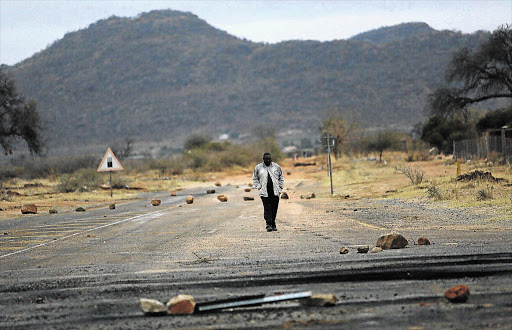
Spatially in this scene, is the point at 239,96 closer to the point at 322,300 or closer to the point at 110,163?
the point at 110,163

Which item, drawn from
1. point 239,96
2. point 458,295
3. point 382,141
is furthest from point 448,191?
point 239,96

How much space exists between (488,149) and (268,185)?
31.4 m

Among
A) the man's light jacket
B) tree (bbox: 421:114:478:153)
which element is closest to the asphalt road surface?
the man's light jacket

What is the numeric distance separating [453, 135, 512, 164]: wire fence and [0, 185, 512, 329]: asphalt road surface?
72.9ft

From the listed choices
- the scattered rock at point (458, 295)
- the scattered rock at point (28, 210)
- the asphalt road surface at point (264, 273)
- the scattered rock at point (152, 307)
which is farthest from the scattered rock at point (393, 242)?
the scattered rock at point (28, 210)

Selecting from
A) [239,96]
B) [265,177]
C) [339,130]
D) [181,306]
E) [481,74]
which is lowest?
[181,306]

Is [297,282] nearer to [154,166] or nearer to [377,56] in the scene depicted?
[154,166]

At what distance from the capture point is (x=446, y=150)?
257 feet

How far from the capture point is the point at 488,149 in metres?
45.2

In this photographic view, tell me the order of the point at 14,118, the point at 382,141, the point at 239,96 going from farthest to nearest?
the point at 239,96 → the point at 382,141 → the point at 14,118

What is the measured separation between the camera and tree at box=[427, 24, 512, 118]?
180 ft

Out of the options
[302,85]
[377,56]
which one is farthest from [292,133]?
[377,56]

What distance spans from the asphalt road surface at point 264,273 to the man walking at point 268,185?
550 millimetres

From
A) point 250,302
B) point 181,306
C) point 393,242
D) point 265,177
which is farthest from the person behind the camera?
point 265,177
